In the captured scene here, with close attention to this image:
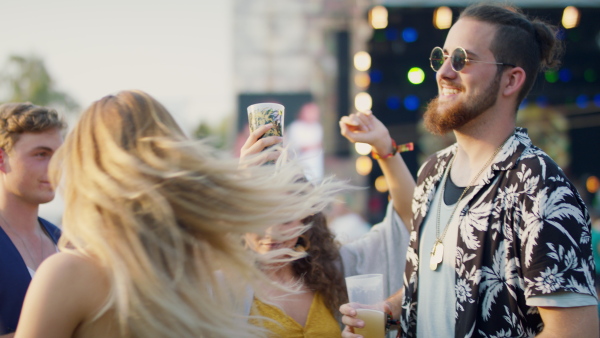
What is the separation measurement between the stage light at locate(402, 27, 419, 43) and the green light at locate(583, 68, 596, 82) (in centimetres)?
418

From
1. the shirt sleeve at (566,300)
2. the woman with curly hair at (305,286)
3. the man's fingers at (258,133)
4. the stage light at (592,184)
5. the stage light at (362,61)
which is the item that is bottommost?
the stage light at (592,184)

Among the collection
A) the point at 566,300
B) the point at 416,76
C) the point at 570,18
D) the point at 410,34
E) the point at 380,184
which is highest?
the point at 570,18

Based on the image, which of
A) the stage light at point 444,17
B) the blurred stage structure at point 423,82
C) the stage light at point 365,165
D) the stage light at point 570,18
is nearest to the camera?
the stage light at point 570,18

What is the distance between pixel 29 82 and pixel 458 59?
27445 millimetres

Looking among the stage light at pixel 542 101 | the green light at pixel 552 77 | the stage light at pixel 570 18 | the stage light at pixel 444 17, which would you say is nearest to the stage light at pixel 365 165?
the stage light at pixel 444 17

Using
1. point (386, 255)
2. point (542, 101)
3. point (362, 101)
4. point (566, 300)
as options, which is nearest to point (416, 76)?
point (362, 101)

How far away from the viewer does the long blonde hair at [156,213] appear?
1.52 m

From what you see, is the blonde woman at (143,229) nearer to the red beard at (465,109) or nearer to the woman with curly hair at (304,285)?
the woman with curly hair at (304,285)

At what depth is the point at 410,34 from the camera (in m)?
12.6

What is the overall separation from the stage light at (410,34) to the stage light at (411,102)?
1594mm

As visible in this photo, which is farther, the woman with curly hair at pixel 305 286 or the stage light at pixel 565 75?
the stage light at pixel 565 75

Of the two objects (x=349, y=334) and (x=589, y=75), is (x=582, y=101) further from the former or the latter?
(x=349, y=334)

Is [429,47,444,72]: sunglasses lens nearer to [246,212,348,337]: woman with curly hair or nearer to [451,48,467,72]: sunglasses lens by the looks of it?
[451,48,467,72]: sunglasses lens

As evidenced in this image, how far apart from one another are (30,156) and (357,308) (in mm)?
1867
